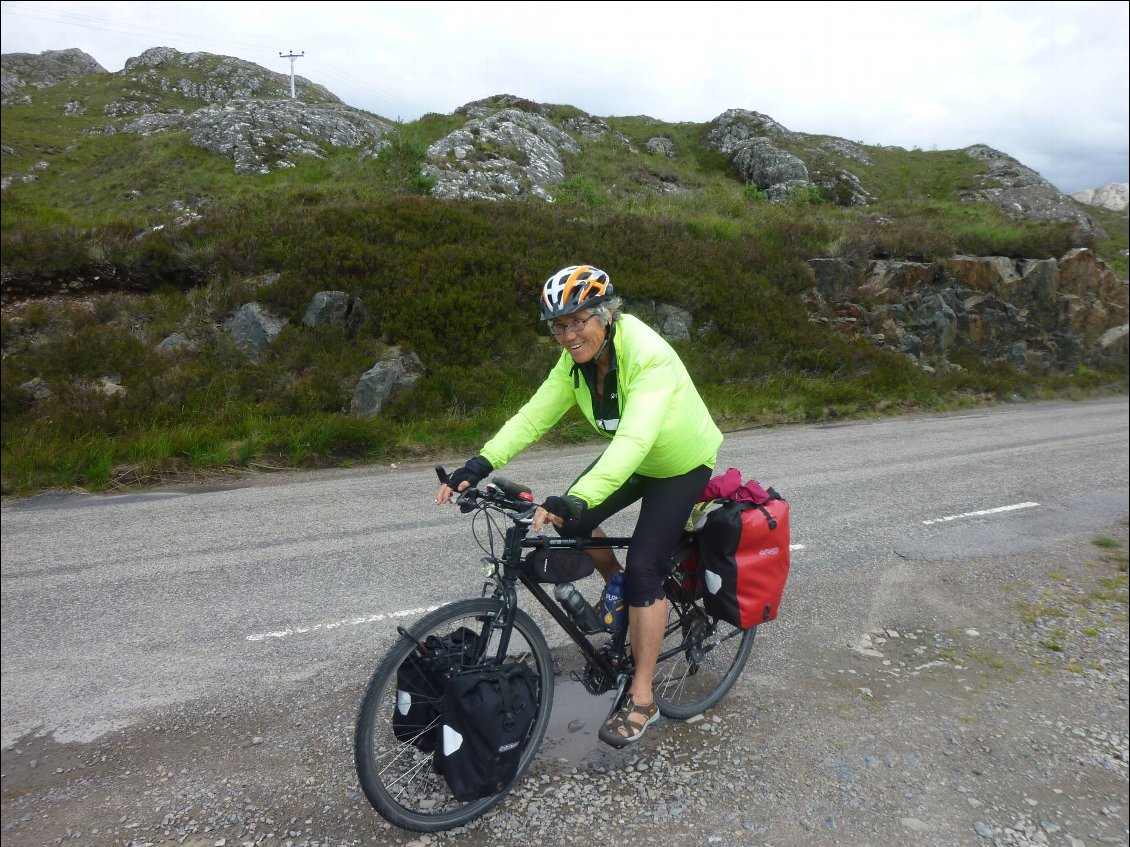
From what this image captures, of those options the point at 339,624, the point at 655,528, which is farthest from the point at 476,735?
the point at 339,624

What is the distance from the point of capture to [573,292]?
286cm

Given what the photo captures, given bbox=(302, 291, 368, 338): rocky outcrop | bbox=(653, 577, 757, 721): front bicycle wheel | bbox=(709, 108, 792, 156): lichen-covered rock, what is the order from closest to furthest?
bbox=(653, 577, 757, 721): front bicycle wheel, bbox=(302, 291, 368, 338): rocky outcrop, bbox=(709, 108, 792, 156): lichen-covered rock

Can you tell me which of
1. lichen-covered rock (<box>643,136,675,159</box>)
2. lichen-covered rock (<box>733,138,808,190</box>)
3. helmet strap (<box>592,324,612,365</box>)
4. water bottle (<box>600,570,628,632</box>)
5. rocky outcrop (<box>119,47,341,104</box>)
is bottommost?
water bottle (<box>600,570,628,632</box>)

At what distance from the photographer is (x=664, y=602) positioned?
3.16 metres

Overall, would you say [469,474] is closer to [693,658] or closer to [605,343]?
[605,343]

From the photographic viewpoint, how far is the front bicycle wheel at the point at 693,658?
3539 mm

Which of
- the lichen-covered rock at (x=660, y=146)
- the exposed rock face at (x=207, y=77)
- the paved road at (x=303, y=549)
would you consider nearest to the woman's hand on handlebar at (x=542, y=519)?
the paved road at (x=303, y=549)

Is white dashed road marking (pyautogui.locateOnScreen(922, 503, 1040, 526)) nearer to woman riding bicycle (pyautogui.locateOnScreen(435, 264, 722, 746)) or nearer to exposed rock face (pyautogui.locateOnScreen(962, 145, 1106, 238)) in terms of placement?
woman riding bicycle (pyautogui.locateOnScreen(435, 264, 722, 746))

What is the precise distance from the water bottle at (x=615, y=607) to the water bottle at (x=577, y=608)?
8 cm

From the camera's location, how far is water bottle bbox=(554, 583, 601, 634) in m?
3.05

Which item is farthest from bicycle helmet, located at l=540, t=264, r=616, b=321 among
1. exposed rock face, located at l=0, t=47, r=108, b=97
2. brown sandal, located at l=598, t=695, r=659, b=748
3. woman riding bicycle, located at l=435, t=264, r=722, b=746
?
exposed rock face, located at l=0, t=47, r=108, b=97

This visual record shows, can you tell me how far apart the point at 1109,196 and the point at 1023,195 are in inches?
2030

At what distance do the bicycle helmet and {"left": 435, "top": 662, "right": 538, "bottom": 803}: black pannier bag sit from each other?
1.55 meters

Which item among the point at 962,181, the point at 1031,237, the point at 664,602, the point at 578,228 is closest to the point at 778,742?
the point at 664,602
